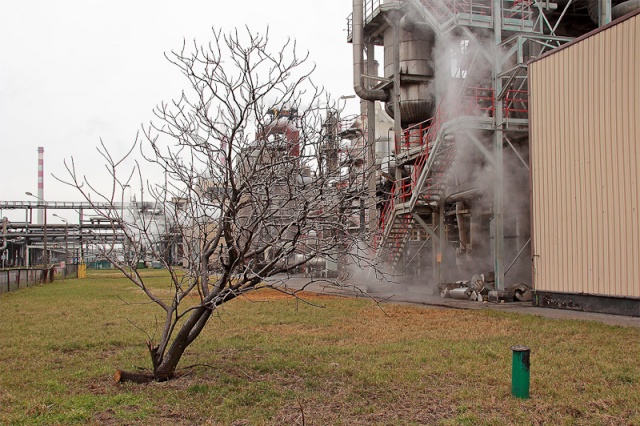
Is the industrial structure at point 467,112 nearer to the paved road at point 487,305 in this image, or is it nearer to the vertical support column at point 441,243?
the vertical support column at point 441,243

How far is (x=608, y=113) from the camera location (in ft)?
49.3

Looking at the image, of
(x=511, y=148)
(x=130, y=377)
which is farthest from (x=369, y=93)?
(x=130, y=377)

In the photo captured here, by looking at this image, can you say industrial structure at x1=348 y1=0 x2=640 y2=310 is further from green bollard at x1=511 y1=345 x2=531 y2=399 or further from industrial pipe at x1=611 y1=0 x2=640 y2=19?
green bollard at x1=511 y1=345 x2=531 y2=399

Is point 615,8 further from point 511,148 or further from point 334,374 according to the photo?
point 334,374

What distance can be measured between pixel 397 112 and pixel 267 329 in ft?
54.5

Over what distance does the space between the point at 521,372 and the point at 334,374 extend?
244 cm

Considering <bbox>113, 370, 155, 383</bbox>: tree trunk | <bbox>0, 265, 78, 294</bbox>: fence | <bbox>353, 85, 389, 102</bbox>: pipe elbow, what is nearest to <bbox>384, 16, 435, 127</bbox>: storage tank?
<bbox>353, 85, 389, 102</bbox>: pipe elbow

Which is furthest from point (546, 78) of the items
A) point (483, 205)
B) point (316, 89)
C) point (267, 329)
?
point (316, 89)

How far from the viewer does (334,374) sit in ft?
25.7

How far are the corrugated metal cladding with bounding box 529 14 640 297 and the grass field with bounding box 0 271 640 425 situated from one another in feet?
9.81

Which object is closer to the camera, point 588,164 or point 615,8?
point 588,164

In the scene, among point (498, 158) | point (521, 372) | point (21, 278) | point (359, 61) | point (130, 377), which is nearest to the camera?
point (521, 372)

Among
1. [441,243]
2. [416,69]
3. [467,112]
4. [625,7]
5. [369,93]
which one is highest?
[625,7]

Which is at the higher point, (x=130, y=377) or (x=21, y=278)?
(x=130, y=377)
